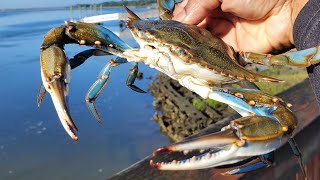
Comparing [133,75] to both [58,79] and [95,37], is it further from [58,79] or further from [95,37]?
[58,79]

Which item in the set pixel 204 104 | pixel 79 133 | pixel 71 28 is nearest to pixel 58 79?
pixel 71 28

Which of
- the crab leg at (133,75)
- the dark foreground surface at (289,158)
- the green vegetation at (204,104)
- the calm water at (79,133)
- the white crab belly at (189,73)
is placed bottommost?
the calm water at (79,133)

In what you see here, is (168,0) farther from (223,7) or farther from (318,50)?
(318,50)

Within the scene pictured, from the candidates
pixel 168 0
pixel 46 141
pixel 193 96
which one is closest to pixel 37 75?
pixel 46 141

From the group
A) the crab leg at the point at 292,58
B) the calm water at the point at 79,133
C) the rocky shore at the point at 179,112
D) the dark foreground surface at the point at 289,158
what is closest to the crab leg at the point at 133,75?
the dark foreground surface at the point at 289,158

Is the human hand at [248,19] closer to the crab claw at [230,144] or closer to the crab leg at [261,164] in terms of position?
the crab leg at [261,164]

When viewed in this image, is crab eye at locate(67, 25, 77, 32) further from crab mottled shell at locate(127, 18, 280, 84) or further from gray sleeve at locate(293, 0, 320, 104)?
gray sleeve at locate(293, 0, 320, 104)
